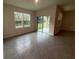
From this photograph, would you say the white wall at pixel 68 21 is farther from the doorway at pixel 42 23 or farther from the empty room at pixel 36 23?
the doorway at pixel 42 23

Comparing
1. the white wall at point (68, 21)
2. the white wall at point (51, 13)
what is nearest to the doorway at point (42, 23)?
the white wall at point (51, 13)

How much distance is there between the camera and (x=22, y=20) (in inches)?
353

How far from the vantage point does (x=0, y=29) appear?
0.68 m

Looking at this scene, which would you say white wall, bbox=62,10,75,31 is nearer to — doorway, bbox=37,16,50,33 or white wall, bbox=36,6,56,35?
doorway, bbox=37,16,50,33

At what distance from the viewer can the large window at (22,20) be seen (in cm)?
806

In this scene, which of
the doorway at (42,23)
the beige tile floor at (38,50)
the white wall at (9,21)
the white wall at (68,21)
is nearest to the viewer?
the beige tile floor at (38,50)

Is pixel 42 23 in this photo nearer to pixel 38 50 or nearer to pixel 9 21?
pixel 9 21

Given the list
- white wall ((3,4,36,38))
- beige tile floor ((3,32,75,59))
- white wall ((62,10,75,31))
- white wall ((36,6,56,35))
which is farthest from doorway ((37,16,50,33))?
beige tile floor ((3,32,75,59))

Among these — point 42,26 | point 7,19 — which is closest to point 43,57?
point 7,19

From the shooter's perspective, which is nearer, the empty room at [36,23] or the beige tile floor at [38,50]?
the beige tile floor at [38,50]

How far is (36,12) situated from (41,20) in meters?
1.19

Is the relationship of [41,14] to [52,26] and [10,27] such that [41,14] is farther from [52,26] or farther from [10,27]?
[10,27]

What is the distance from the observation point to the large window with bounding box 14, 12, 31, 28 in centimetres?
806

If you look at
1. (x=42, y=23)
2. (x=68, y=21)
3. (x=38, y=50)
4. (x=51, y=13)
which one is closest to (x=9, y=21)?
(x=51, y=13)
